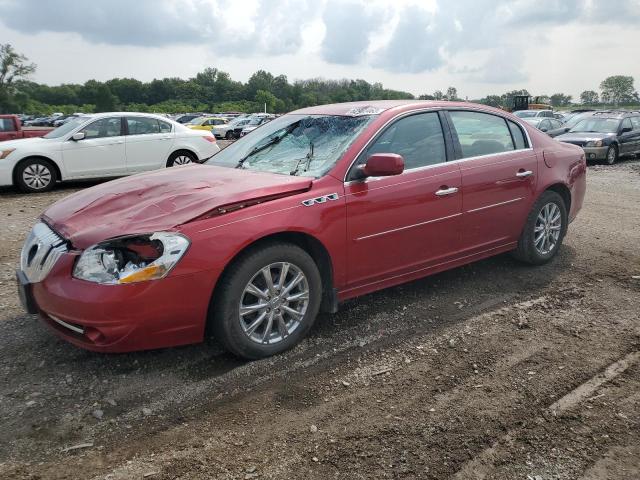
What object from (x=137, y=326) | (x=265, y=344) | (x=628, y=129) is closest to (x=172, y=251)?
(x=137, y=326)

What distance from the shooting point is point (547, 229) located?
5371 mm

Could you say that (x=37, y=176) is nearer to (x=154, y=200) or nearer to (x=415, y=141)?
(x=154, y=200)

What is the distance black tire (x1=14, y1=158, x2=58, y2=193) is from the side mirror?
8643 mm

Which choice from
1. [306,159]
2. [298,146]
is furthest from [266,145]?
[306,159]

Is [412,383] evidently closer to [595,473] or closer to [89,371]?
[595,473]

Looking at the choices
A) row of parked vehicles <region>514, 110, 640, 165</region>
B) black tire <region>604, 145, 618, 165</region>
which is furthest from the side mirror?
black tire <region>604, 145, 618, 165</region>

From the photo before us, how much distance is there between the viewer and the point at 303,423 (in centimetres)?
287

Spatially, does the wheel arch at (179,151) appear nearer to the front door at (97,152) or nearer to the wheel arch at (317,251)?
the front door at (97,152)

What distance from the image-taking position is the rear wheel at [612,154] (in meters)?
15.4

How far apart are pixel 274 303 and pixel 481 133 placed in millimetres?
2548

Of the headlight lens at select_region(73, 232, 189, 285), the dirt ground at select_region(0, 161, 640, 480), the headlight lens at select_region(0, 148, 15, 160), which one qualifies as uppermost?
the headlight lens at select_region(0, 148, 15, 160)

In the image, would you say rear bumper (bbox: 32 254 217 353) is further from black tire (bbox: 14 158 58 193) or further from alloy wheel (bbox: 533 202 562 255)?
black tire (bbox: 14 158 58 193)

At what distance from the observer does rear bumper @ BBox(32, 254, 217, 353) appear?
3.03m

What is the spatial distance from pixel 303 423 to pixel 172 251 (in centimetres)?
120
